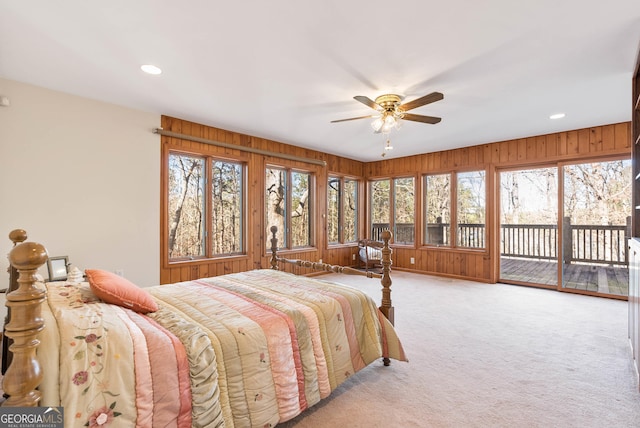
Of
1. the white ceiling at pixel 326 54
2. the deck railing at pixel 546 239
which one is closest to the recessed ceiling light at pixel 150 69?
the white ceiling at pixel 326 54

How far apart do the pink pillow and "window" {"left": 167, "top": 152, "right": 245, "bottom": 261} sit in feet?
8.34

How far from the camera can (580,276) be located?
519cm

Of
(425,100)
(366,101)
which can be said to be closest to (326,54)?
(366,101)

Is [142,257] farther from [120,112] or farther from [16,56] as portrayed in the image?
[16,56]

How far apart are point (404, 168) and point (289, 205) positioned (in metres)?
2.83

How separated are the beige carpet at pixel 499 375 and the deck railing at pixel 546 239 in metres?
1.54

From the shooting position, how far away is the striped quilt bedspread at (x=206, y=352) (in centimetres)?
112

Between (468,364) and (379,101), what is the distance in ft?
8.76

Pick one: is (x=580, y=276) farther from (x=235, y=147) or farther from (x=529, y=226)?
(x=235, y=147)

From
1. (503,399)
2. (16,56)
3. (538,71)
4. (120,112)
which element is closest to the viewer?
(503,399)

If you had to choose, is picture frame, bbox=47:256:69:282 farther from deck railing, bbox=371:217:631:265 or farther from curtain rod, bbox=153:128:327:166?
deck railing, bbox=371:217:631:265

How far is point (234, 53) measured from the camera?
2459mm

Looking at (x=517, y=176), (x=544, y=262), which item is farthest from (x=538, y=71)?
(x=544, y=262)

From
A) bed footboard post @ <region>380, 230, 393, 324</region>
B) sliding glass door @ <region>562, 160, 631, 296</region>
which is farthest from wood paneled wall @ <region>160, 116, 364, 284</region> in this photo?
sliding glass door @ <region>562, 160, 631, 296</region>
